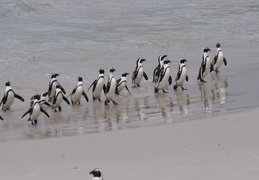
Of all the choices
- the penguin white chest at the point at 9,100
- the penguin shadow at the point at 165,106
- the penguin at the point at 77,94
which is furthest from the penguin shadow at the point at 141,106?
the penguin white chest at the point at 9,100

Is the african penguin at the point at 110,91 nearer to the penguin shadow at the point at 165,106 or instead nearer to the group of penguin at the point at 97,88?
the group of penguin at the point at 97,88

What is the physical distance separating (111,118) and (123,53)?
779cm

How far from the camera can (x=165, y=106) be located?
1092 centimetres

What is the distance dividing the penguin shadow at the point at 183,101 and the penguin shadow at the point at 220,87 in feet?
1.55

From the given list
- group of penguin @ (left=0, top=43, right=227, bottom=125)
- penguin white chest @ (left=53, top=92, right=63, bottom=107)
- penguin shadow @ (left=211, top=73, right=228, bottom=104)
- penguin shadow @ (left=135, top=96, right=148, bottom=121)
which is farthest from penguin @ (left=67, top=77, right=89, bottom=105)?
penguin shadow @ (left=211, top=73, right=228, bottom=104)

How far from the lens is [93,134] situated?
8.42 metres

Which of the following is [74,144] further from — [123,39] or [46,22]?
[46,22]

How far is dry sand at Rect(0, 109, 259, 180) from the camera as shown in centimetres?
640

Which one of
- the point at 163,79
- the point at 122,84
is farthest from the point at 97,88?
the point at 163,79

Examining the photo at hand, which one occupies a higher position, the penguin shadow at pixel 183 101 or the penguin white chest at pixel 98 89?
the penguin white chest at pixel 98 89

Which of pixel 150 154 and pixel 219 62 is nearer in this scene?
pixel 150 154

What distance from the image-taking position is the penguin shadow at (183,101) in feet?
33.3

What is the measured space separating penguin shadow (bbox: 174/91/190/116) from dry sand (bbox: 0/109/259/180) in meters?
1.48

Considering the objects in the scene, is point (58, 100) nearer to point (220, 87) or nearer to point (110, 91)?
point (110, 91)
